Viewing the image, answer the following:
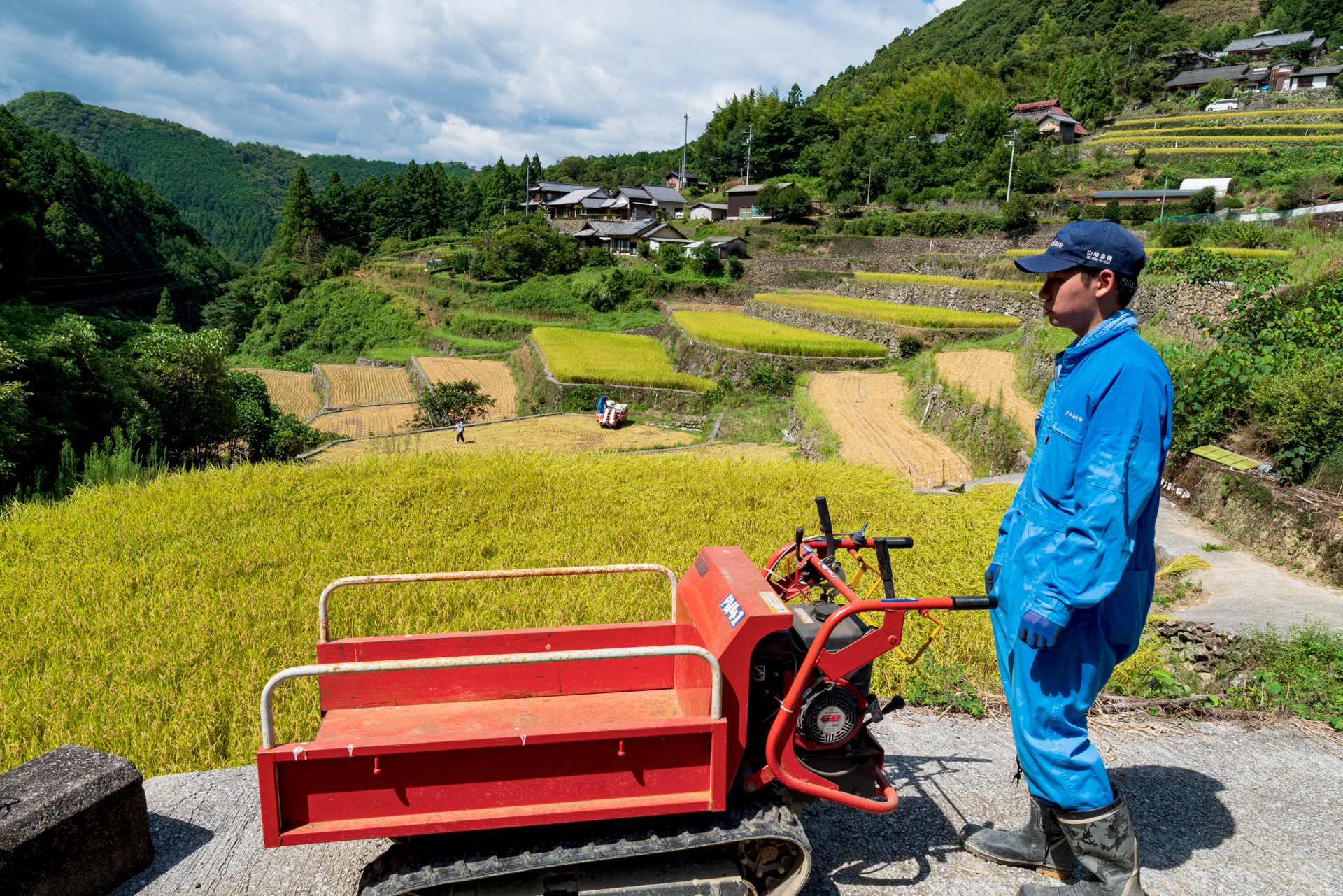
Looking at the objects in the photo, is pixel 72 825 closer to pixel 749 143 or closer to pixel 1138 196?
pixel 1138 196

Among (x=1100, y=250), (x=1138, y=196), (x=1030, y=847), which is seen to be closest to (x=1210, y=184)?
(x=1138, y=196)

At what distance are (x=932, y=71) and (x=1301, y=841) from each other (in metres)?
92.4

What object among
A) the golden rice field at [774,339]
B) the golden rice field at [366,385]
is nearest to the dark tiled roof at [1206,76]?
the golden rice field at [774,339]

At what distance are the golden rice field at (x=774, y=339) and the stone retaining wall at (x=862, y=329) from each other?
0.32m

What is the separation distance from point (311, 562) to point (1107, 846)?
19.9 ft

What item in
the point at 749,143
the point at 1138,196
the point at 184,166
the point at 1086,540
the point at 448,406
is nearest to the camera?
the point at 1086,540

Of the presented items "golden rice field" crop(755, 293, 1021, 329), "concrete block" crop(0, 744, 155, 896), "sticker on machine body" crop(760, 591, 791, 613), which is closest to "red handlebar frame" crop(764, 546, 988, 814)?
"sticker on machine body" crop(760, 591, 791, 613)

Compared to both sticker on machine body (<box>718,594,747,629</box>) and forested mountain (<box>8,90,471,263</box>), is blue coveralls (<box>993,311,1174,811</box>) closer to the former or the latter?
sticker on machine body (<box>718,594,747,629</box>)

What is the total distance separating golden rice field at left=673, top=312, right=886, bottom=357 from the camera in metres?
24.5

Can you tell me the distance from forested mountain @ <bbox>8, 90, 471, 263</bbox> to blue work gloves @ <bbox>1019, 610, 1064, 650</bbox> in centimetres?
13544

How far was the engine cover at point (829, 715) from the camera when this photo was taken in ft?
8.89

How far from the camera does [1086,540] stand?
2.28m

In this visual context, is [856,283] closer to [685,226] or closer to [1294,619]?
[685,226]

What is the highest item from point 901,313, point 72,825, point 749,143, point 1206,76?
point 1206,76
